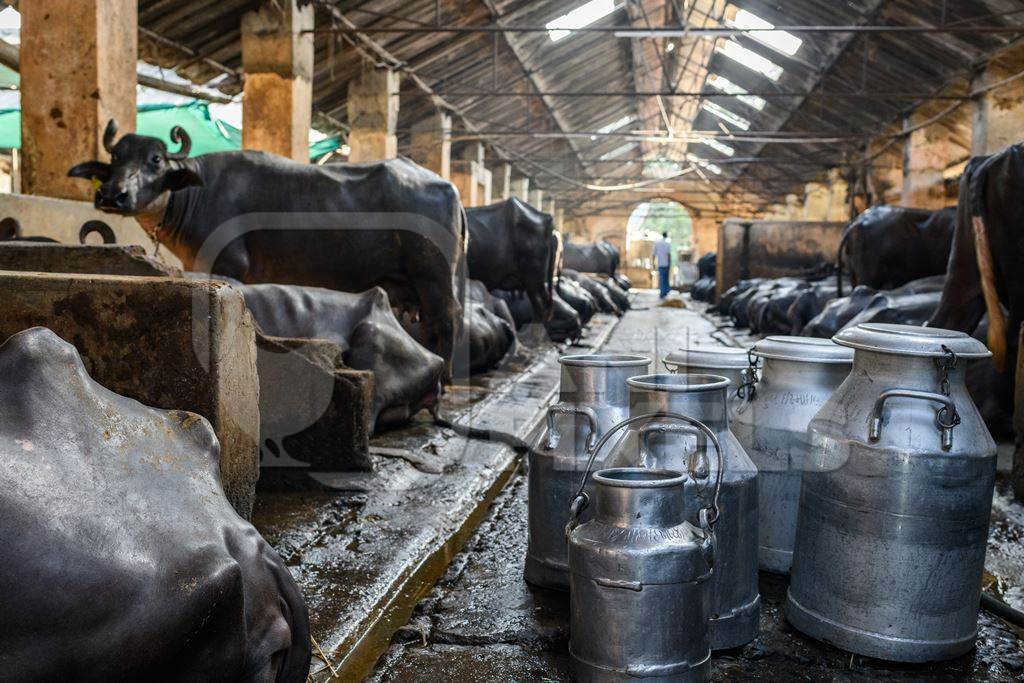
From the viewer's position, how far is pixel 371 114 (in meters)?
15.3

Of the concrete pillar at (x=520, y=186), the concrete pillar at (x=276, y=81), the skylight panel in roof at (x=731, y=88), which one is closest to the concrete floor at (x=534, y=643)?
the concrete pillar at (x=276, y=81)

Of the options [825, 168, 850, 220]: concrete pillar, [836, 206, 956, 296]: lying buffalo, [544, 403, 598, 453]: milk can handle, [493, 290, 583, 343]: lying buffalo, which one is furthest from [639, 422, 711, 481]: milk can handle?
[825, 168, 850, 220]: concrete pillar

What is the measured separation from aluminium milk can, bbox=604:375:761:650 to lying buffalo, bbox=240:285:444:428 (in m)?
2.49

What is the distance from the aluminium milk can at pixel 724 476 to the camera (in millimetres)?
2393

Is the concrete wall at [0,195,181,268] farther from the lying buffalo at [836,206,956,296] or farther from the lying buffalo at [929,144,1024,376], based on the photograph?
the lying buffalo at [836,206,956,296]

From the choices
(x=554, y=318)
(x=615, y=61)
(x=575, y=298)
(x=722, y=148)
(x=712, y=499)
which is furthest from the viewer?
(x=722, y=148)

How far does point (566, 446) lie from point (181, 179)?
4.49 meters

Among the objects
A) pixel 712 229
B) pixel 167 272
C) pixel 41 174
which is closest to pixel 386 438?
pixel 167 272

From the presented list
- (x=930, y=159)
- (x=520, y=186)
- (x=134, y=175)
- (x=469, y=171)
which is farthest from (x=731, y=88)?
(x=134, y=175)

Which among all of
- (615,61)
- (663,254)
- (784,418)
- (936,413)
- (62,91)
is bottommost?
(784,418)

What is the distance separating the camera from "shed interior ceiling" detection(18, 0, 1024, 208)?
12.6m

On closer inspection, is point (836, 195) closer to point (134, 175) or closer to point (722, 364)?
point (134, 175)

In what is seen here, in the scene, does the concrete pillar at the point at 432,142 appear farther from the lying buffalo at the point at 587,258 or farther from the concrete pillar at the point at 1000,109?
the concrete pillar at the point at 1000,109

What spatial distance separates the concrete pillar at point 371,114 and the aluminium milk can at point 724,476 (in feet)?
43.7
